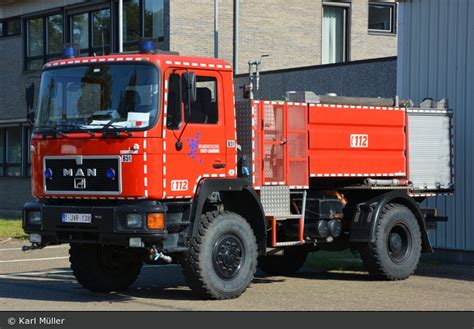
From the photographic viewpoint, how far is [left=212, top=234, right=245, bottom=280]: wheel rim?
1193 centimetres

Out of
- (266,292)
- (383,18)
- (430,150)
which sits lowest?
(266,292)

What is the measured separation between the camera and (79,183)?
39.1 feet

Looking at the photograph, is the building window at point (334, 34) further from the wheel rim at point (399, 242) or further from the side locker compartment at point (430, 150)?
the wheel rim at point (399, 242)

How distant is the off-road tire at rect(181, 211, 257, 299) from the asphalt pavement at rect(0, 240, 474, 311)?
196 millimetres

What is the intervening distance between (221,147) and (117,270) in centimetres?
240

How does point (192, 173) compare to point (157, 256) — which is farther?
point (192, 173)

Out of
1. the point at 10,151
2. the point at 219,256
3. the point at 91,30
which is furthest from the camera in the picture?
the point at 10,151

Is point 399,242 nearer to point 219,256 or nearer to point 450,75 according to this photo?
point 219,256

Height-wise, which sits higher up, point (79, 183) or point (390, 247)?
point (79, 183)

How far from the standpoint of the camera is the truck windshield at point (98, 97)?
11648 millimetres

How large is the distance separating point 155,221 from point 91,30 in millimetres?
19599

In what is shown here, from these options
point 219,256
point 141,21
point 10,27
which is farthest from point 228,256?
point 10,27
